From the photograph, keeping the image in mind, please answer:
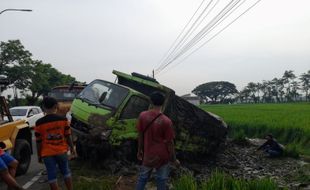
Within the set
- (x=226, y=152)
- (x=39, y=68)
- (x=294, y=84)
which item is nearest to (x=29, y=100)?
(x=39, y=68)

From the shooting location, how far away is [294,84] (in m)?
138

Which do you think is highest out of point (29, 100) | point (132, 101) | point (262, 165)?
point (29, 100)

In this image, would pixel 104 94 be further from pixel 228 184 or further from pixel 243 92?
pixel 243 92

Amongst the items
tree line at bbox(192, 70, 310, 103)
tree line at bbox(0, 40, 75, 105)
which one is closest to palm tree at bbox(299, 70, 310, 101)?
tree line at bbox(192, 70, 310, 103)

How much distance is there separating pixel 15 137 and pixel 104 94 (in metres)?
2.52

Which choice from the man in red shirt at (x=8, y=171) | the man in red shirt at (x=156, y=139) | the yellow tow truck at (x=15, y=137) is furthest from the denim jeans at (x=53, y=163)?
the yellow tow truck at (x=15, y=137)

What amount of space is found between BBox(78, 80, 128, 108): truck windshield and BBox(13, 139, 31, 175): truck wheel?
1901 millimetres

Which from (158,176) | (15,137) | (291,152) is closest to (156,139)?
(158,176)

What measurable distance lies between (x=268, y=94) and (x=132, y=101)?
469 ft

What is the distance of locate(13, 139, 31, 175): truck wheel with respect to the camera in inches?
418

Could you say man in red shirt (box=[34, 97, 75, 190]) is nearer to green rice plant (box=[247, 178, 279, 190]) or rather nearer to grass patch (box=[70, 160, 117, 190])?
grass patch (box=[70, 160, 117, 190])

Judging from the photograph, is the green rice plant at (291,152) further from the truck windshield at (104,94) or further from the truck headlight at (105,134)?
the truck headlight at (105,134)

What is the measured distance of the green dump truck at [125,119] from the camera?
36.5ft

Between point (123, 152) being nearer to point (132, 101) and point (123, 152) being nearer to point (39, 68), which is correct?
point (132, 101)
